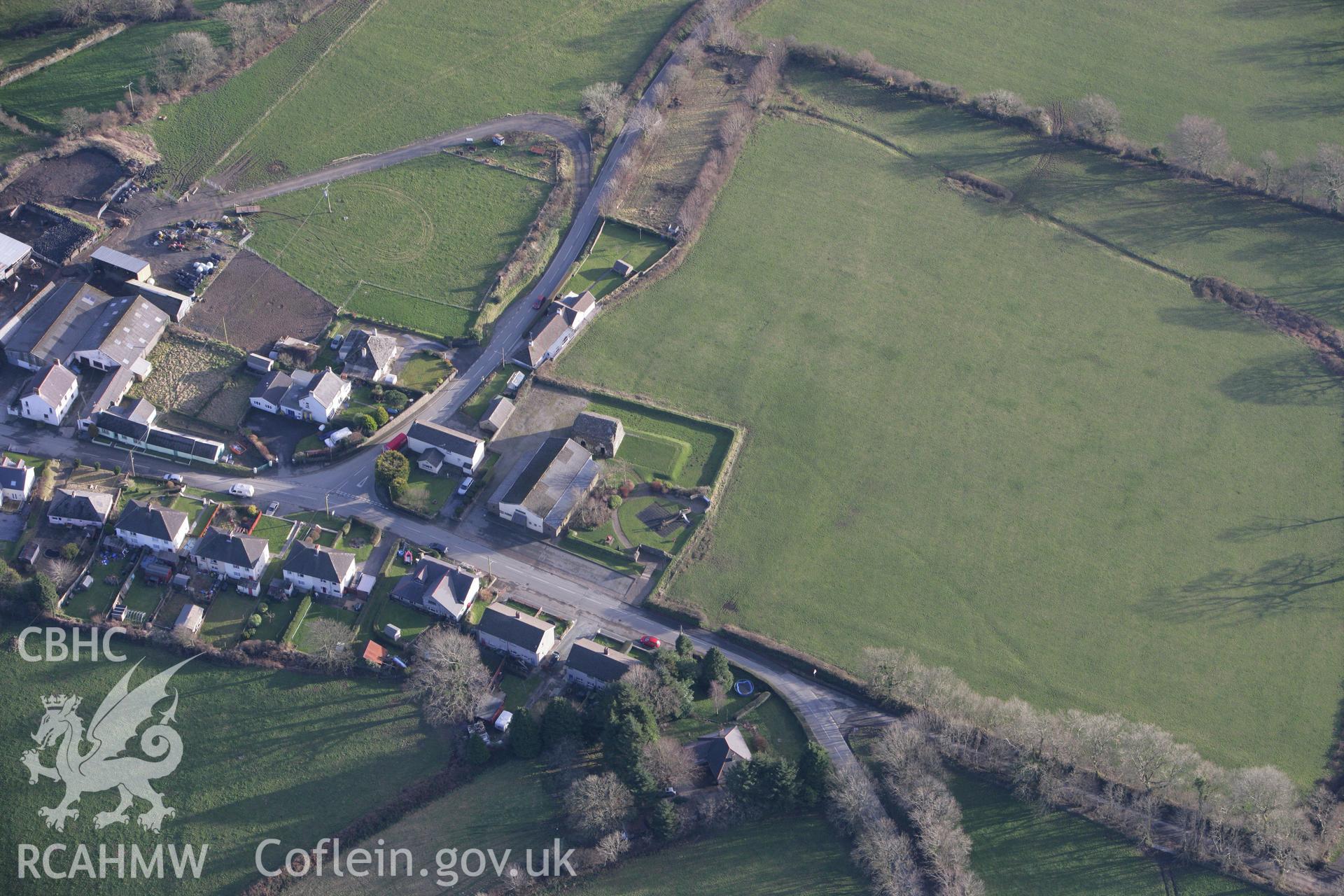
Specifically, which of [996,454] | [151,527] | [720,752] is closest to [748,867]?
[720,752]

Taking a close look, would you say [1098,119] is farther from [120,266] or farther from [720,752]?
[120,266]

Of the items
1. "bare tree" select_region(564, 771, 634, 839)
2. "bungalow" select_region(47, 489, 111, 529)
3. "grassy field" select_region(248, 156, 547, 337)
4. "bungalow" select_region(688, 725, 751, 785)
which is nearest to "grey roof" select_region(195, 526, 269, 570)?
"bungalow" select_region(47, 489, 111, 529)

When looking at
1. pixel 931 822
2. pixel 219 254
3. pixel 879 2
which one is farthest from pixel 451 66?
pixel 931 822

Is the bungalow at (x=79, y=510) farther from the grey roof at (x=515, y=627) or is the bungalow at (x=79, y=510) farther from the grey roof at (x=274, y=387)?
the grey roof at (x=515, y=627)

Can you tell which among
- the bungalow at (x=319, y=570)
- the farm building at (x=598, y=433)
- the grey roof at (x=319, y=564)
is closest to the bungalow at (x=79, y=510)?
the bungalow at (x=319, y=570)

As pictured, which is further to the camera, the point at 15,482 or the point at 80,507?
the point at 15,482

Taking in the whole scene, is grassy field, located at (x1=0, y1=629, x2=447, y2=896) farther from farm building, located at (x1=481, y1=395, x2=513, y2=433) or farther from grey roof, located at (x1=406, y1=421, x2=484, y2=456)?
farm building, located at (x1=481, y1=395, x2=513, y2=433)
